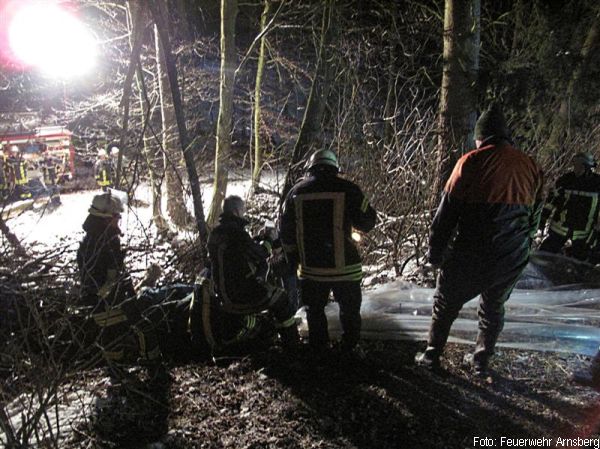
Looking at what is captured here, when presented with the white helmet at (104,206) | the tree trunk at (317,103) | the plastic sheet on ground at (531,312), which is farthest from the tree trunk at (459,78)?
the white helmet at (104,206)

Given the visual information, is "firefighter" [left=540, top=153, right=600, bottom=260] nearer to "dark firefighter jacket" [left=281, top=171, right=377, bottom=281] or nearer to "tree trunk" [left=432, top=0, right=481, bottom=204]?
"tree trunk" [left=432, top=0, right=481, bottom=204]

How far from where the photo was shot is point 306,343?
4113mm

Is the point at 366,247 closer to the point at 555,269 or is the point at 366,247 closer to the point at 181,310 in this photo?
the point at 555,269

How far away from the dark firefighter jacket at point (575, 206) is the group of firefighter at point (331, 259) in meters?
2.69

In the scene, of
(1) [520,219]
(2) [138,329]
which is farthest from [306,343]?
(1) [520,219]

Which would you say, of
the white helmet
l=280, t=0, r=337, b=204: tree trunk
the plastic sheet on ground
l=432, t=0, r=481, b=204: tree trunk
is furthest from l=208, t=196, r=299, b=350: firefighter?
l=280, t=0, r=337, b=204: tree trunk

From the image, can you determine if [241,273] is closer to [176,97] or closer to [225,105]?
[176,97]

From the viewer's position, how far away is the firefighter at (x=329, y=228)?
138 inches

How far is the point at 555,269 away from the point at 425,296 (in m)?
1.61

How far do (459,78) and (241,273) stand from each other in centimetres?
379

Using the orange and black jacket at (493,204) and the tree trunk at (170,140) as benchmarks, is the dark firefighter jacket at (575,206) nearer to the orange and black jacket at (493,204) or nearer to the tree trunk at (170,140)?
the orange and black jacket at (493,204)

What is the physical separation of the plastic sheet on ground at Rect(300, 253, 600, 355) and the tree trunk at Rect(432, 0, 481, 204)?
169 cm

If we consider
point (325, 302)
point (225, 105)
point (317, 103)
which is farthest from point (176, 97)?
point (225, 105)

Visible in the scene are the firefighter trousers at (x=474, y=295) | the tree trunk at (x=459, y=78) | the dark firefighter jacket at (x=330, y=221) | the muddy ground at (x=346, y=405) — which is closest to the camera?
the muddy ground at (x=346, y=405)
